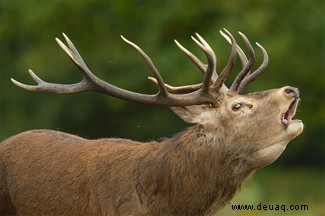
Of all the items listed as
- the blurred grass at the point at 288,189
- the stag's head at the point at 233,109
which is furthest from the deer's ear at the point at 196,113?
the blurred grass at the point at 288,189

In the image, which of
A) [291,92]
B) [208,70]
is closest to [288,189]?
[208,70]

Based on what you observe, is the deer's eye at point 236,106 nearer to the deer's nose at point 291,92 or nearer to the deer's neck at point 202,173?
the deer's neck at point 202,173

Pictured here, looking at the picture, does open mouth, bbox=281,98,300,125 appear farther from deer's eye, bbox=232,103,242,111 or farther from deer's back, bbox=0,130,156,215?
deer's back, bbox=0,130,156,215

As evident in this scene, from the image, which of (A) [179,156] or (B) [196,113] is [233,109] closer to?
(B) [196,113]

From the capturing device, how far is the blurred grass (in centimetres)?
1365

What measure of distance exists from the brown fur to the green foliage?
14.7 metres

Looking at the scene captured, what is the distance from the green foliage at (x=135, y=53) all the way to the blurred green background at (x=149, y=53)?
27 mm

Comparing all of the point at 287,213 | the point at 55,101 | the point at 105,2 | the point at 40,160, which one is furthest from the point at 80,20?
the point at 40,160

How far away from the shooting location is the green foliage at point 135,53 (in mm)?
24453

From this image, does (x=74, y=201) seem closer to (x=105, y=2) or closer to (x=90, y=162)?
(x=90, y=162)

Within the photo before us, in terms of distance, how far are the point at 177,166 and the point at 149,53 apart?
18.0 meters

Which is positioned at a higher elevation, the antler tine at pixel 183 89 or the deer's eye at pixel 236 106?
the antler tine at pixel 183 89

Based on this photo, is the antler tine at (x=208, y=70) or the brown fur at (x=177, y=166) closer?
the brown fur at (x=177, y=166)

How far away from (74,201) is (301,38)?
56.3ft
